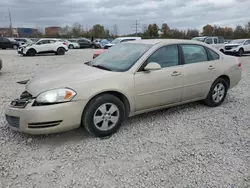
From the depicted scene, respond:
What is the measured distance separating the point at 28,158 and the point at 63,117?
0.66 metres

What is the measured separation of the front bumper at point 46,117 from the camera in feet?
9.52

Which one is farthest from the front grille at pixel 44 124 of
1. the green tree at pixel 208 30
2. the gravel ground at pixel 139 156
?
the green tree at pixel 208 30

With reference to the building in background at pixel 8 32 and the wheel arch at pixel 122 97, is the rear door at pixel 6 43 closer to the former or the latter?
the wheel arch at pixel 122 97

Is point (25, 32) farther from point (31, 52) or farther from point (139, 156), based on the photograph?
point (139, 156)

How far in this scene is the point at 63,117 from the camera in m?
3.00

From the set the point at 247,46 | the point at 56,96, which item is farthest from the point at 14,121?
the point at 247,46

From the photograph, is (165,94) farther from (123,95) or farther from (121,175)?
(121,175)

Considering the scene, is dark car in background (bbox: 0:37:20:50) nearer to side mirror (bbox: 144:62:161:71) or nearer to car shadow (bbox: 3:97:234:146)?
car shadow (bbox: 3:97:234:146)

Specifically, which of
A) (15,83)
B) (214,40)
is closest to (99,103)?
(15,83)

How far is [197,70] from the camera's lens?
4219 millimetres

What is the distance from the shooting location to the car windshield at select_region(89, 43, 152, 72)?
3.65 meters

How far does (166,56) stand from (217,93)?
155cm

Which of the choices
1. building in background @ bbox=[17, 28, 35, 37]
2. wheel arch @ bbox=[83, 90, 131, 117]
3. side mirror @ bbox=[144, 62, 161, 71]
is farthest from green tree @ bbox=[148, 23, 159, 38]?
wheel arch @ bbox=[83, 90, 131, 117]

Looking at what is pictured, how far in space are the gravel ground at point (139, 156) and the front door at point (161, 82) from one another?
408 mm
